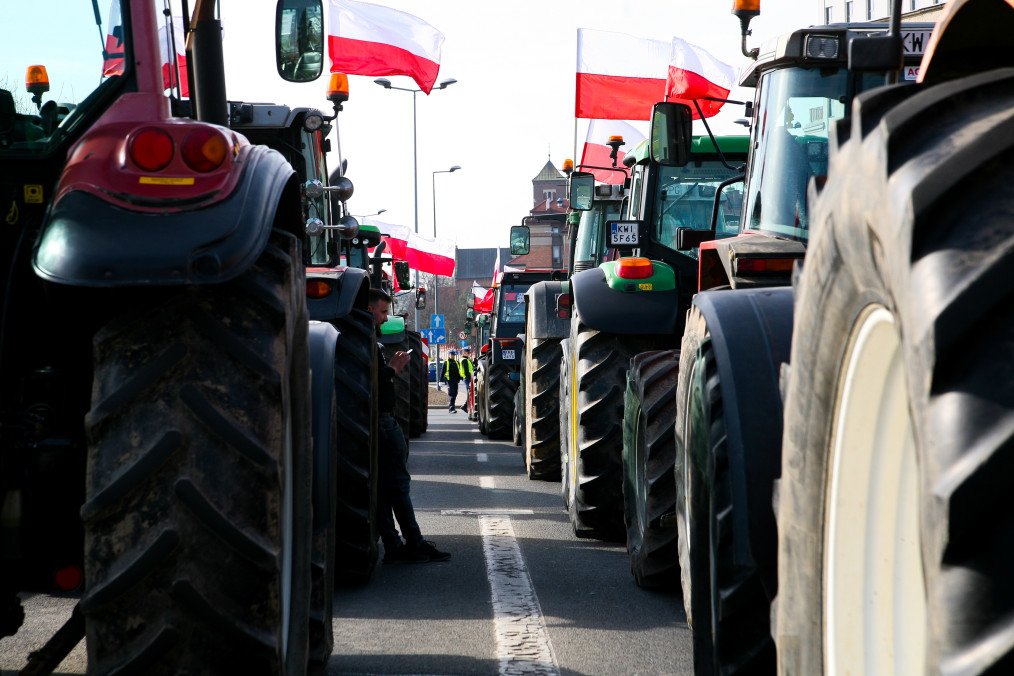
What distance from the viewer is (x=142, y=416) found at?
2.65 meters

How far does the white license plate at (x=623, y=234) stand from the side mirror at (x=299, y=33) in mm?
4571

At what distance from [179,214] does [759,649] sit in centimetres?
184

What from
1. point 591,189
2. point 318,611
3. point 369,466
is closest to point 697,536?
point 318,611

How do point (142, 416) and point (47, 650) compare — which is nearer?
point (142, 416)

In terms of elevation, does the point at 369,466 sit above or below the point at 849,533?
below

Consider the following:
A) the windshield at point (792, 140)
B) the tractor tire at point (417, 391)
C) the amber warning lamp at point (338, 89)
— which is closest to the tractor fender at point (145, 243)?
the windshield at point (792, 140)

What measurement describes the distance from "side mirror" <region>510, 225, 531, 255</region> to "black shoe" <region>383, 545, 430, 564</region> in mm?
9788

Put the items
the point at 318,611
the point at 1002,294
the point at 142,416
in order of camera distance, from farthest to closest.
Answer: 1. the point at 318,611
2. the point at 142,416
3. the point at 1002,294

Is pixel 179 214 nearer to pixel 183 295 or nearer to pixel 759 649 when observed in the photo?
pixel 183 295

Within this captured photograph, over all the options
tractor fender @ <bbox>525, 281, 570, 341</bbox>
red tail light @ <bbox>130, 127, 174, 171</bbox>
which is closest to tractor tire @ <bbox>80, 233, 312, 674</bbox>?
red tail light @ <bbox>130, 127, 174, 171</bbox>

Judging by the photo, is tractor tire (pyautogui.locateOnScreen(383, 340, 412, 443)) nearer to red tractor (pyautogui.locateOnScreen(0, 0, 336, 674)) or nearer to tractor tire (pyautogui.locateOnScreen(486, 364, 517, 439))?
tractor tire (pyautogui.locateOnScreen(486, 364, 517, 439))

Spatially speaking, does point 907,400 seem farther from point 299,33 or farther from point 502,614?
point 502,614

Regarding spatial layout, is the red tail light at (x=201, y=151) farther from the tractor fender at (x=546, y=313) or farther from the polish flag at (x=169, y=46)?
the tractor fender at (x=546, y=313)

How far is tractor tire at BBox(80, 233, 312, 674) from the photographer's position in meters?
2.58
